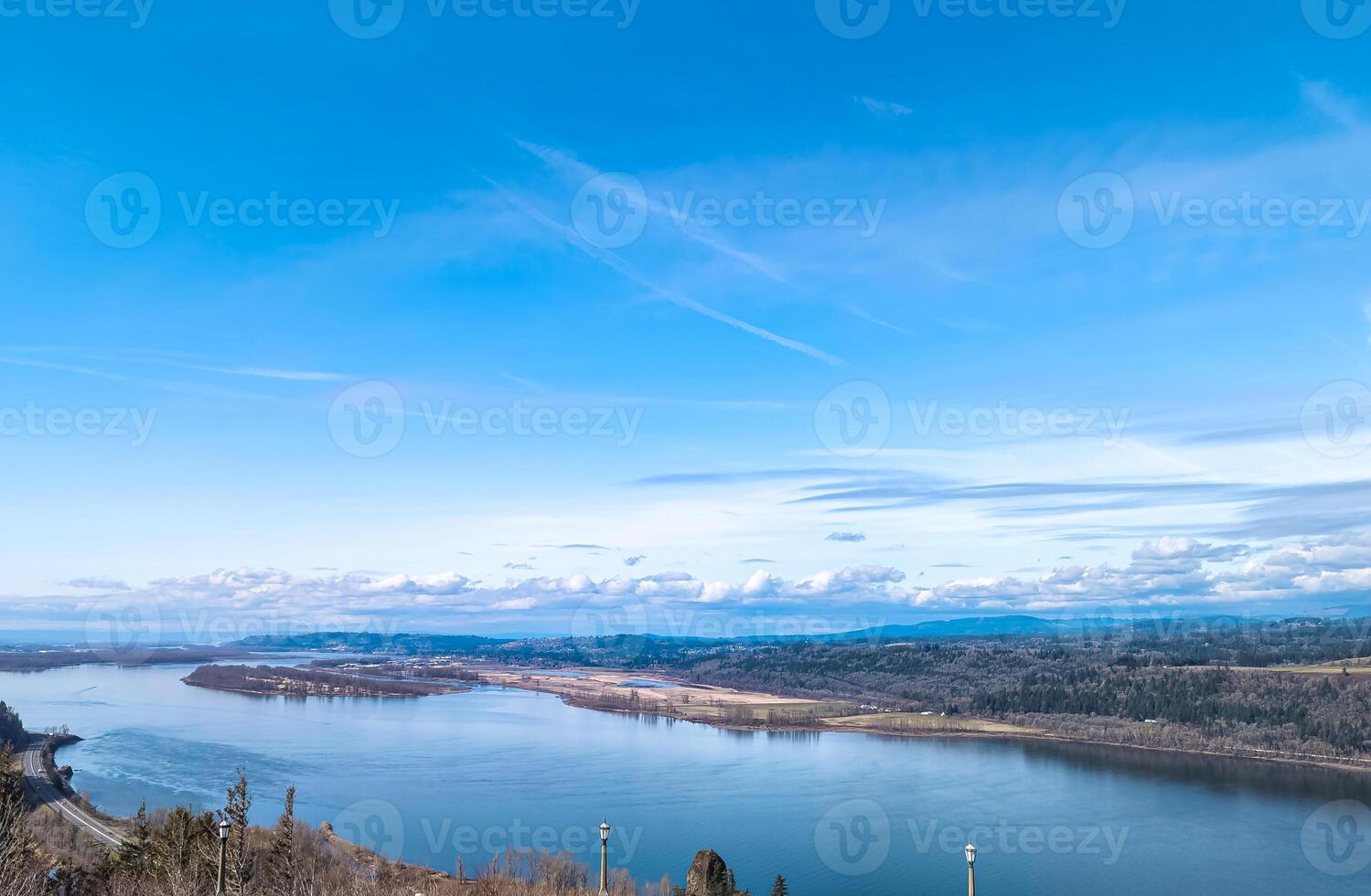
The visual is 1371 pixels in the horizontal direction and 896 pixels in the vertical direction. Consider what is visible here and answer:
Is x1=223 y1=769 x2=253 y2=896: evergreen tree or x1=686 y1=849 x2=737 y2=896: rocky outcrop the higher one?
x1=223 y1=769 x2=253 y2=896: evergreen tree

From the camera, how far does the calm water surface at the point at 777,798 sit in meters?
26.8

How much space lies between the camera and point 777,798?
35.7 m

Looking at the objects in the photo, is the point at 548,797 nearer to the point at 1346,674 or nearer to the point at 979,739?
the point at 979,739

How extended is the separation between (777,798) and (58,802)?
2466 cm

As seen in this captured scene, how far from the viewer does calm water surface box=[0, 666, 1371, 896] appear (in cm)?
2684

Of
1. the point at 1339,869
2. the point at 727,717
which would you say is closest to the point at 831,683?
the point at 727,717

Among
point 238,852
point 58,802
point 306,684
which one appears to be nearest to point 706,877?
point 238,852

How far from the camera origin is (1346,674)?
58.8 m

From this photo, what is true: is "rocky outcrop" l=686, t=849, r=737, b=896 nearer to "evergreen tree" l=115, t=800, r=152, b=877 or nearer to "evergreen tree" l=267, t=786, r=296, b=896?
"evergreen tree" l=267, t=786, r=296, b=896

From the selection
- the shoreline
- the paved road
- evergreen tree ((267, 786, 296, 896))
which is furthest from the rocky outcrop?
the shoreline

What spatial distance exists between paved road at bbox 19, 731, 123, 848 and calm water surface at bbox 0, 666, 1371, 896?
152 cm

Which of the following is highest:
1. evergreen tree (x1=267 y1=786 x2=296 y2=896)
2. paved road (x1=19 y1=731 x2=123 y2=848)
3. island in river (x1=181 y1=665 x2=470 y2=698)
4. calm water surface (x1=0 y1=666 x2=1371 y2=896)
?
evergreen tree (x1=267 y1=786 x2=296 y2=896)

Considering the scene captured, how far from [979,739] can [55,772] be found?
4765cm

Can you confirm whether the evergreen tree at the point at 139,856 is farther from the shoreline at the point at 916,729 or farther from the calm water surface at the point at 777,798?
the shoreline at the point at 916,729
